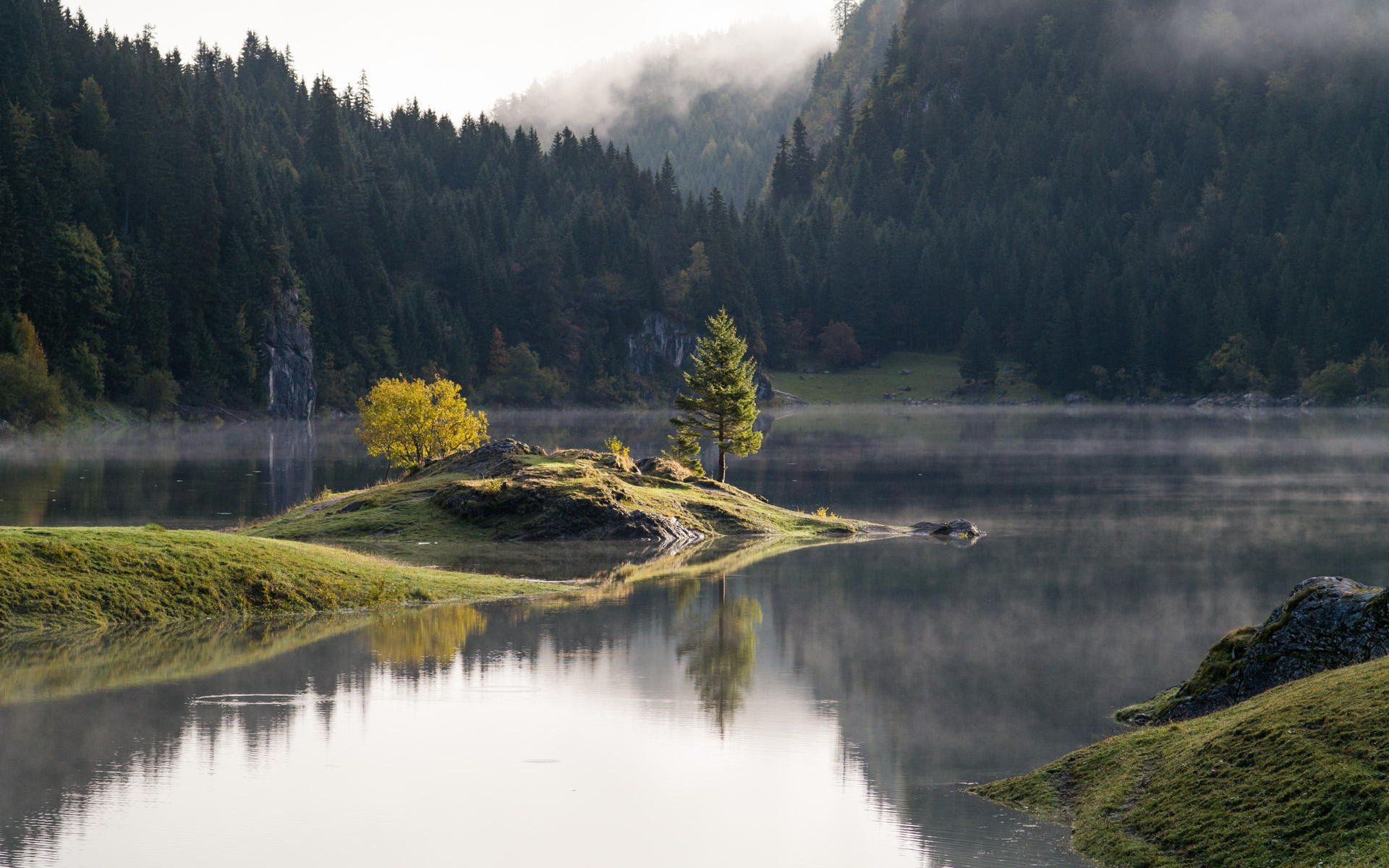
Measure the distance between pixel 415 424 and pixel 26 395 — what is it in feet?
215

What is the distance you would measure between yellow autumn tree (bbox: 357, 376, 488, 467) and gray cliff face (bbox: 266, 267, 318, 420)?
10123 centimetres

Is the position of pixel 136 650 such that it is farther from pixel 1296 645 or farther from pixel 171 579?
pixel 1296 645

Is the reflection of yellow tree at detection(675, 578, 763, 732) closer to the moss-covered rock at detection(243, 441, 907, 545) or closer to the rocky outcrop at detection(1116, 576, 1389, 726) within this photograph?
the rocky outcrop at detection(1116, 576, 1389, 726)

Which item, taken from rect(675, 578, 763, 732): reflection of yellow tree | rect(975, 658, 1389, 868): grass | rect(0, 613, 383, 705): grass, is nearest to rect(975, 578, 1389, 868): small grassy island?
rect(975, 658, 1389, 868): grass

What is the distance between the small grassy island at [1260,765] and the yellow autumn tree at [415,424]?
2670 inches

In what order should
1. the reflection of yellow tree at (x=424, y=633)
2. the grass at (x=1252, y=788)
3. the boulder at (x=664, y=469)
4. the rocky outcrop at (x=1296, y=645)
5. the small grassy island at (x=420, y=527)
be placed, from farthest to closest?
the boulder at (x=664, y=469)
the small grassy island at (x=420, y=527)
the reflection of yellow tree at (x=424, y=633)
the rocky outcrop at (x=1296, y=645)
the grass at (x=1252, y=788)

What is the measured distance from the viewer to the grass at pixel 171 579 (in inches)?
1565

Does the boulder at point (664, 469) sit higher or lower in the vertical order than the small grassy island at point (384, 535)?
higher

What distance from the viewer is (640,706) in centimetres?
3391

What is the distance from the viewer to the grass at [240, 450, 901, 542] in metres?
67.2

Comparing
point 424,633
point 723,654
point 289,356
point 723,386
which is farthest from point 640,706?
point 289,356

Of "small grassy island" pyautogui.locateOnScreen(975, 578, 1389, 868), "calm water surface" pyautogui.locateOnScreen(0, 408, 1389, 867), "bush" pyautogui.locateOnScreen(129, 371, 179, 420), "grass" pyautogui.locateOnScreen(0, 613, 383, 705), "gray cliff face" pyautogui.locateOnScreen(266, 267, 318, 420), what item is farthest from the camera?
"gray cliff face" pyautogui.locateOnScreen(266, 267, 318, 420)

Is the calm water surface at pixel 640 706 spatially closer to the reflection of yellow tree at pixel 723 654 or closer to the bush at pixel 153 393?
the reflection of yellow tree at pixel 723 654

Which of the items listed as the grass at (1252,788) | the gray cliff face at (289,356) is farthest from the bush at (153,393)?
the grass at (1252,788)
